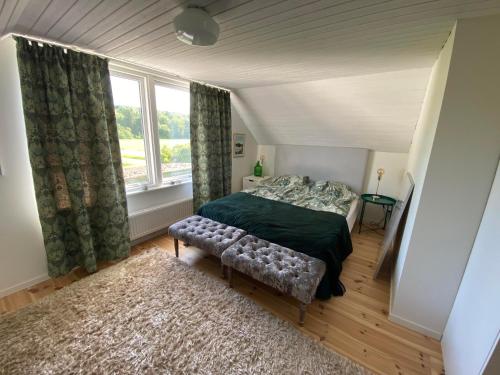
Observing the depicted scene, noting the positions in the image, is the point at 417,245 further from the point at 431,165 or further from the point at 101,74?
the point at 101,74

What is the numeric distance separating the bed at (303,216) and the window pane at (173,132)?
2.98 feet

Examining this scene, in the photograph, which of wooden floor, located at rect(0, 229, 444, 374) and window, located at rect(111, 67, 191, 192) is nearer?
wooden floor, located at rect(0, 229, 444, 374)

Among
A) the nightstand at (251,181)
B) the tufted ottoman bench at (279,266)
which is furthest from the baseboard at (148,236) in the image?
the nightstand at (251,181)

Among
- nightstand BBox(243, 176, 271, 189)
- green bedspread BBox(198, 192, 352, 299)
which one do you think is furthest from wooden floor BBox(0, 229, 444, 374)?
nightstand BBox(243, 176, 271, 189)

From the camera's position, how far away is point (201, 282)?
6.96 feet

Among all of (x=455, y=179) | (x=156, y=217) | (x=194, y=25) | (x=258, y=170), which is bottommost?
(x=156, y=217)

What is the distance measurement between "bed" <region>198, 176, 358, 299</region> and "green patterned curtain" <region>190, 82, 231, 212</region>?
633 mm

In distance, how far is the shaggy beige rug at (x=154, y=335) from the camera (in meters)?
1.37

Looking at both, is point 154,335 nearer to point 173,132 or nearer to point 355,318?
point 355,318

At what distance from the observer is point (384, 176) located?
338cm

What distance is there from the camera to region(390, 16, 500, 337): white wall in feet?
4.13

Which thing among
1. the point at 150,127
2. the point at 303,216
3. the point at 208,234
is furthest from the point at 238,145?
the point at 208,234

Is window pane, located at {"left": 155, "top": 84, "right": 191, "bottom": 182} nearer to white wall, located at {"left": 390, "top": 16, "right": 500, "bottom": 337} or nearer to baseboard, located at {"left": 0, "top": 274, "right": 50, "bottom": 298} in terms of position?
baseboard, located at {"left": 0, "top": 274, "right": 50, "bottom": 298}

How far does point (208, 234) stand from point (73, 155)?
151 centimetres
